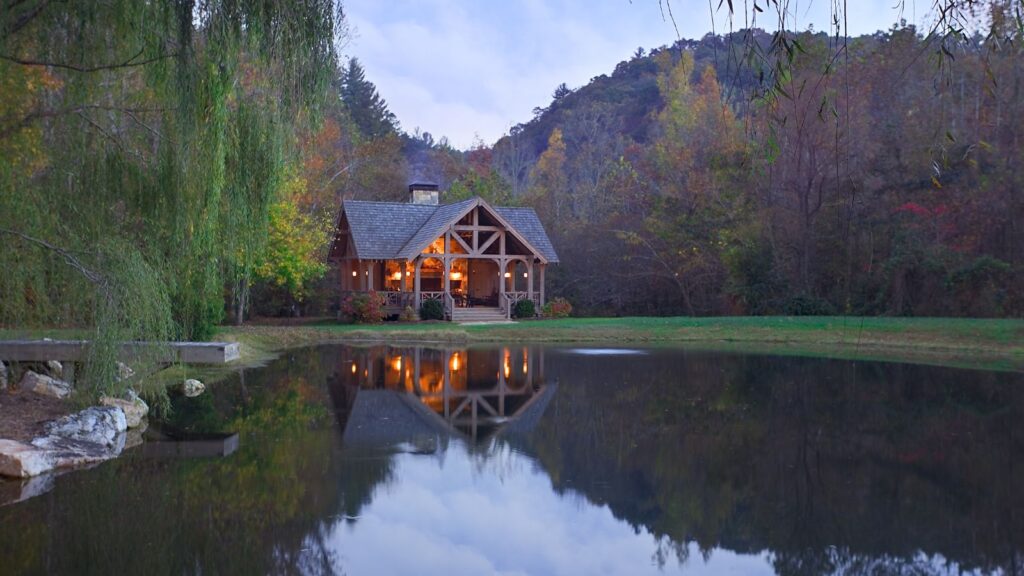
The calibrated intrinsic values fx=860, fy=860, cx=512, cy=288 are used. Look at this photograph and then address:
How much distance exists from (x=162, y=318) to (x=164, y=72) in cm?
265

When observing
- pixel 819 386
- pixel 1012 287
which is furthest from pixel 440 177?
pixel 819 386

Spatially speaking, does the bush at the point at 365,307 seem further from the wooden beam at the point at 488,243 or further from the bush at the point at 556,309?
the bush at the point at 556,309

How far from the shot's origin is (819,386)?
15977 mm

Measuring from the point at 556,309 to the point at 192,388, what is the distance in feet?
61.4

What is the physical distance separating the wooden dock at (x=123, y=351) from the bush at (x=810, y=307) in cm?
1981

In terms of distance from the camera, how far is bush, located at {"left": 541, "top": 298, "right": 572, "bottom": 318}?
31766 millimetres

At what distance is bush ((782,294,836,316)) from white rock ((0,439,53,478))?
79.9ft

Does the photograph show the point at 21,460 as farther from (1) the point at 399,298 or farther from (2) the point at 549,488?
(1) the point at 399,298

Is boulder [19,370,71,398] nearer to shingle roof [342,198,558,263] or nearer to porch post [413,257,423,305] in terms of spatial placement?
shingle roof [342,198,558,263]

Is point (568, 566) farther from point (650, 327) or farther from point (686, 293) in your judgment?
point (686, 293)

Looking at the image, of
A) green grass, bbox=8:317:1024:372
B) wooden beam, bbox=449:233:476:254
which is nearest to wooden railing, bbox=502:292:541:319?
wooden beam, bbox=449:233:476:254

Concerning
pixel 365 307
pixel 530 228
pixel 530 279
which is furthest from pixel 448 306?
pixel 530 228

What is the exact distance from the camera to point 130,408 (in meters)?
11.7

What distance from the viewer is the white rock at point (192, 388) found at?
1431 cm
